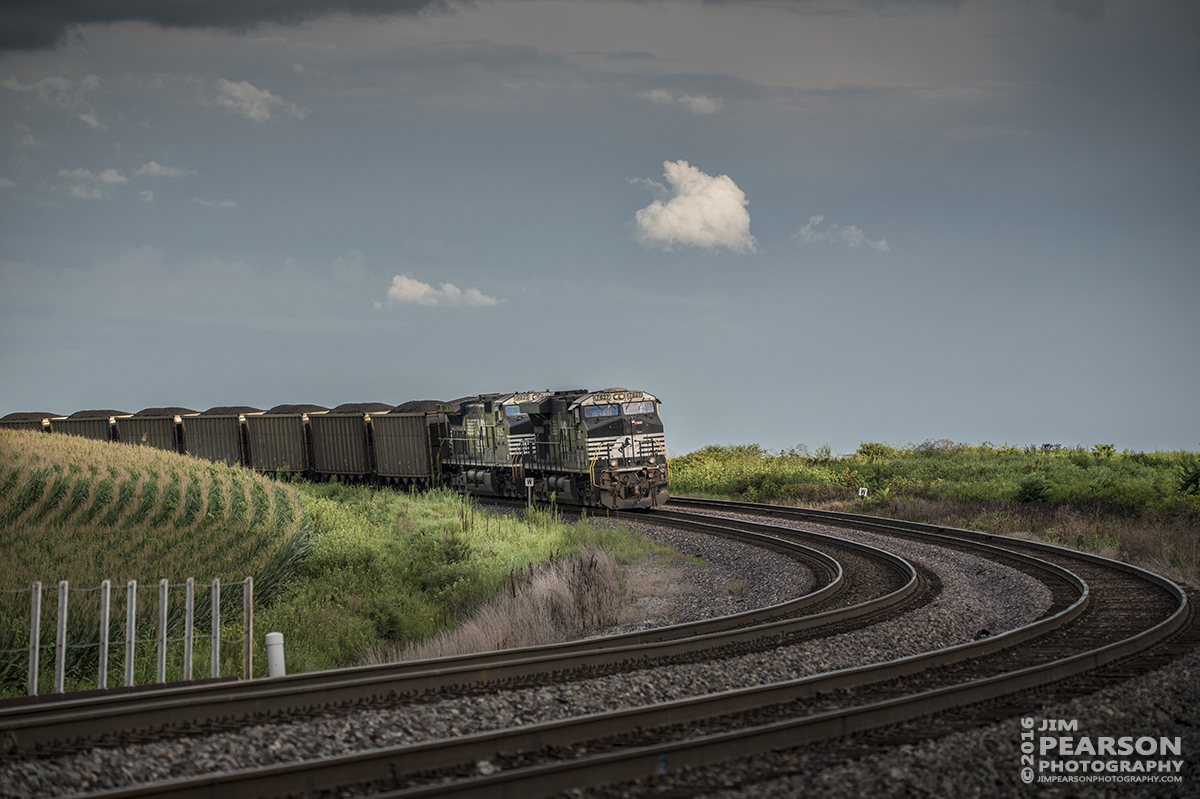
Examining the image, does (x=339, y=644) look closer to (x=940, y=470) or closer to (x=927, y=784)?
(x=927, y=784)

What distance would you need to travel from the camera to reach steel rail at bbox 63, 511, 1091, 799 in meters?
6.14

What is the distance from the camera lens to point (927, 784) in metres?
6.50

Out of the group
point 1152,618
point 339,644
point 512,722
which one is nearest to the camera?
point 512,722

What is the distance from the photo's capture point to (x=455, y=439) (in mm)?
33344

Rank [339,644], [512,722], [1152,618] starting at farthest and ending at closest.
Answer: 1. [339,644]
2. [1152,618]
3. [512,722]

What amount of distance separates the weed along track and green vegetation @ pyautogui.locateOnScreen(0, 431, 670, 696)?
316cm

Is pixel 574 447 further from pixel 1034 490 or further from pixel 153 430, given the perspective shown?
pixel 153 430

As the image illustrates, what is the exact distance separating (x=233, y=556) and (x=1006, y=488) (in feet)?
67.5

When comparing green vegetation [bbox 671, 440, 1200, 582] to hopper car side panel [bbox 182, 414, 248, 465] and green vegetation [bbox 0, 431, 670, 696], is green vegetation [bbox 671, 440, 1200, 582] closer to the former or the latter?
green vegetation [bbox 0, 431, 670, 696]

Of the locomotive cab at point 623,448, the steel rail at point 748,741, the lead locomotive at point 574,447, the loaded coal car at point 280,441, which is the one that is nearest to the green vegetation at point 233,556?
the locomotive cab at point 623,448

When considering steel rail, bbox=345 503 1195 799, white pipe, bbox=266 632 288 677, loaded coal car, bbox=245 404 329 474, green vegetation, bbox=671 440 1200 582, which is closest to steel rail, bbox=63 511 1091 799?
steel rail, bbox=345 503 1195 799

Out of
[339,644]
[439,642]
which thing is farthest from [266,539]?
[439,642]

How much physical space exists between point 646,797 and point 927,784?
2.00 m

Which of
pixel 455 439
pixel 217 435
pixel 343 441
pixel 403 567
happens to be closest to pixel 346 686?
pixel 403 567
